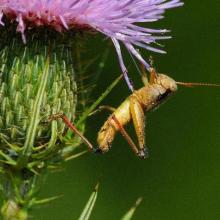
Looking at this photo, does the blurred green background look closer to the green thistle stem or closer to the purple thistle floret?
the purple thistle floret

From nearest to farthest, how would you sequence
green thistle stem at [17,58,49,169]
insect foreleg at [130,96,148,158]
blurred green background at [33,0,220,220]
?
green thistle stem at [17,58,49,169]
insect foreleg at [130,96,148,158]
blurred green background at [33,0,220,220]

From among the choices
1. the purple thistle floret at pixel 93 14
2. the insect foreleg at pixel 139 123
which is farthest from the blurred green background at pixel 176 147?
the purple thistle floret at pixel 93 14

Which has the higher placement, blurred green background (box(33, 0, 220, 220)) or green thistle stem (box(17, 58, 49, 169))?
green thistle stem (box(17, 58, 49, 169))

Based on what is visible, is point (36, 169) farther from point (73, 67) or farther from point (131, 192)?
point (131, 192)

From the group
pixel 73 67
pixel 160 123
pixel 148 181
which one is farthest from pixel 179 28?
pixel 73 67

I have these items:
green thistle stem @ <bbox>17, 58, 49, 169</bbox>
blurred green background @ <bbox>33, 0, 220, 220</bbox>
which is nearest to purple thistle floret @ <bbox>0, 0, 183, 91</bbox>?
green thistle stem @ <bbox>17, 58, 49, 169</bbox>

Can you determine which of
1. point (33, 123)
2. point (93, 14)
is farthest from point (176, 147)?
point (33, 123)

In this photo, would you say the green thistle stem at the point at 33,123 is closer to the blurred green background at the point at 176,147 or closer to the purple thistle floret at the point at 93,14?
the purple thistle floret at the point at 93,14

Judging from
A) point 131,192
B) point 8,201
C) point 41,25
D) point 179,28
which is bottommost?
point 131,192

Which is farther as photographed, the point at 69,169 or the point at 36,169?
the point at 69,169
